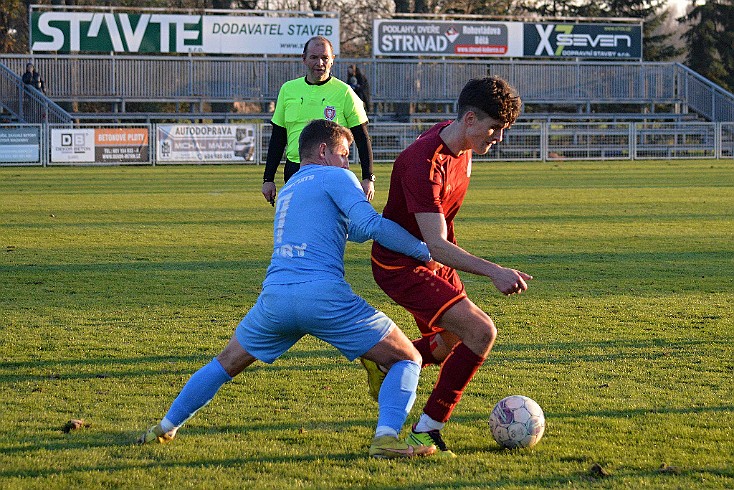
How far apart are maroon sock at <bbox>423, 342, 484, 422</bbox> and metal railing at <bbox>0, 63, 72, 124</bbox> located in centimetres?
3047

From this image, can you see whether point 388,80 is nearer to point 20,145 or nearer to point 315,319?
point 20,145

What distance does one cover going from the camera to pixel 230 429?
5.34m

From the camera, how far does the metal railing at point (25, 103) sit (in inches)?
1335

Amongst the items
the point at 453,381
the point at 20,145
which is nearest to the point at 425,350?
the point at 453,381

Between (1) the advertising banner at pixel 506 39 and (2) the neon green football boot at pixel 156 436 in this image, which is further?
(1) the advertising banner at pixel 506 39

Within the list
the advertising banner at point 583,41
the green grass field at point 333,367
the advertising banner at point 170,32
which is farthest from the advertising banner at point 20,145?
the advertising banner at point 583,41

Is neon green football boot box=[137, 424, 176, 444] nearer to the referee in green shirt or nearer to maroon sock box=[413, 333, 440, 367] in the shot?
maroon sock box=[413, 333, 440, 367]

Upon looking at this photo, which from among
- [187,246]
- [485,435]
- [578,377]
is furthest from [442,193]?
[187,246]

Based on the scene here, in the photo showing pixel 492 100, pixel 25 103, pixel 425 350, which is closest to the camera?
pixel 492 100

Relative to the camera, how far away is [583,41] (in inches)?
1661

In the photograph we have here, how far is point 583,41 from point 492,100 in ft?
127

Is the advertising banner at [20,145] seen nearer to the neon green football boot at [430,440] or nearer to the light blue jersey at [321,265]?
the light blue jersey at [321,265]

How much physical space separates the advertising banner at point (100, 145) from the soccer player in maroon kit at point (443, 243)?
27.3m

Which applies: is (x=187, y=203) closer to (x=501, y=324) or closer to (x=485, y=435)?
(x=501, y=324)
